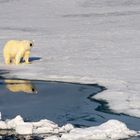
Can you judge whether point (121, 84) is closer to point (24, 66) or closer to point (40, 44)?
point (24, 66)

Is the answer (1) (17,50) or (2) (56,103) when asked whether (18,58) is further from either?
(2) (56,103)

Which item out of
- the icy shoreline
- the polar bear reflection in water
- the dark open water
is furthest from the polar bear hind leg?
the icy shoreline

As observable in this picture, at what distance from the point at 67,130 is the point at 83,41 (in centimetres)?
1029

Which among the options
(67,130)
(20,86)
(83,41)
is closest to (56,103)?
(20,86)

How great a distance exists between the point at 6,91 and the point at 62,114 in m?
2.23

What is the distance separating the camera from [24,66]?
1597 cm

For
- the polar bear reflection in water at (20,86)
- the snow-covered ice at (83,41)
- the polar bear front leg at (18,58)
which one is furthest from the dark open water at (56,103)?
the polar bear front leg at (18,58)

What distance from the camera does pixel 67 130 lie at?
32.6 ft

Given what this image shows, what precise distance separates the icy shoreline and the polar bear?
5.85 meters

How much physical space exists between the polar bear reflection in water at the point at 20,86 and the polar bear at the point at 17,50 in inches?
75.6

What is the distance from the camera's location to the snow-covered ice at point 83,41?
45.5 feet

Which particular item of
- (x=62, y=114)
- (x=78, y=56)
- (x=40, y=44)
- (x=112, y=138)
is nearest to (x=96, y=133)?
(x=112, y=138)

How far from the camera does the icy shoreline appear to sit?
959 centimetres

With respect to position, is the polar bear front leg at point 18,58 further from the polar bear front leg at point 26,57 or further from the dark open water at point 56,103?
the dark open water at point 56,103
